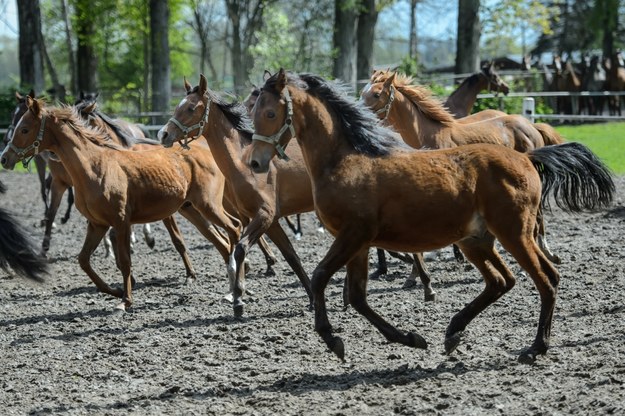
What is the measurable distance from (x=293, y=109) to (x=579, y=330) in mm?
2680

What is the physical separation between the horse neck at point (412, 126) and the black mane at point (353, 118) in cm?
322

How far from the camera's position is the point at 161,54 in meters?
24.4

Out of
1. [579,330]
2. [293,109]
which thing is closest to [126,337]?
[293,109]

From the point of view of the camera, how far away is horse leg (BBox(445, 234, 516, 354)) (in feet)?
20.9

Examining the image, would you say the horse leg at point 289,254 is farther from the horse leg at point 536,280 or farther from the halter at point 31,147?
the horse leg at point 536,280

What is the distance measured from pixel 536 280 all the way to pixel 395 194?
108 centimetres

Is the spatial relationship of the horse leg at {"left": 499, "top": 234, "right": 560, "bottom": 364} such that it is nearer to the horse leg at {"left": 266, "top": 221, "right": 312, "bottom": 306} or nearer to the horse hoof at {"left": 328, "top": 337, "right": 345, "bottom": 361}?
the horse hoof at {"left": 328, "top": 337, "right": 345, "bottom": 361}

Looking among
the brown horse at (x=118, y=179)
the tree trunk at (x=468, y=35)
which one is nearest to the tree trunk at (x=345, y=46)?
the tree trunk at (x=468, y=35)

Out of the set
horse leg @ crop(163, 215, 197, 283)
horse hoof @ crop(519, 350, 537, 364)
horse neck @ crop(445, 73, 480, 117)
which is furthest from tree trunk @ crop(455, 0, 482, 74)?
horse hoof @ crop(519, 350, 537, 364)

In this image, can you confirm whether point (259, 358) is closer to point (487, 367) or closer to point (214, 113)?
point (487, 367)

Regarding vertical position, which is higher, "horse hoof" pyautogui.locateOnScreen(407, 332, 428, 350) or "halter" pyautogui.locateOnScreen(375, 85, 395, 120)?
"halter" pyautogui.locateOnScreen(375, 85, 395, 120)

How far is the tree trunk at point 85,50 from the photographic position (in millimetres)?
30891

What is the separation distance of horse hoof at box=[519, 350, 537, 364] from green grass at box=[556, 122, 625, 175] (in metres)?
12.1

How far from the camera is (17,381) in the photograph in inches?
252
